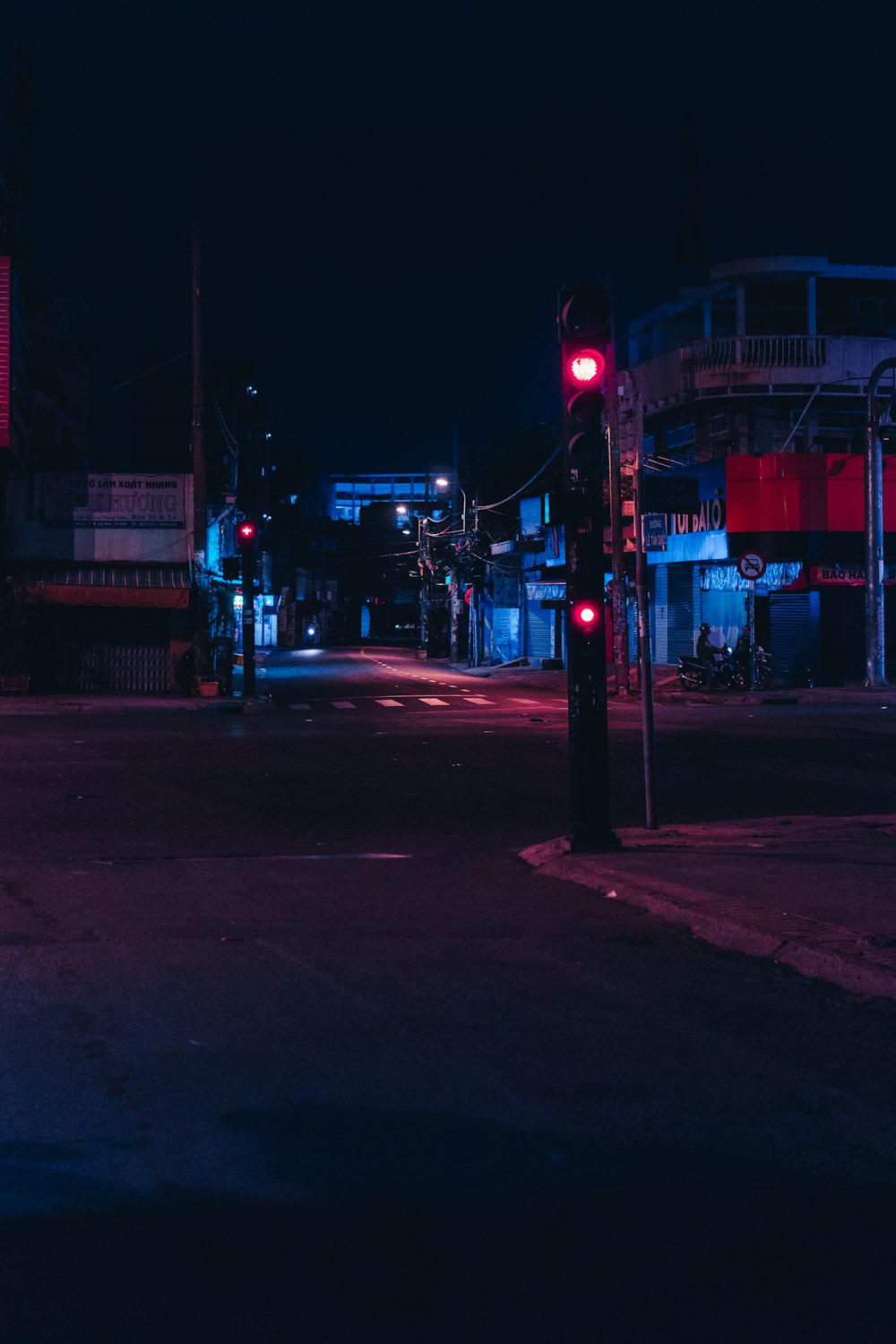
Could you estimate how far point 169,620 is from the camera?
39500 millimetres

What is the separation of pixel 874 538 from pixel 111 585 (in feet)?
66.6

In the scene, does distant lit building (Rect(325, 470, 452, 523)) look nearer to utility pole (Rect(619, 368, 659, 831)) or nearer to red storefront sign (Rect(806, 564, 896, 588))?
red storefront sign (Rect(806, 564, 896, 588))

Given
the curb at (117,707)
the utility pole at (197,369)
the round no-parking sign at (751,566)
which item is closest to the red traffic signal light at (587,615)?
the curb at (117,707)

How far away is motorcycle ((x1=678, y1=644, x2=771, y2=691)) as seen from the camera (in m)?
38.1

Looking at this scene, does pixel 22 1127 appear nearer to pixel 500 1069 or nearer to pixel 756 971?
pixel 500 1069

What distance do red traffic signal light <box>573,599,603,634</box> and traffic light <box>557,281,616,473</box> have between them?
1.07 meters

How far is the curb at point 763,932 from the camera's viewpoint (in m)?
7.13

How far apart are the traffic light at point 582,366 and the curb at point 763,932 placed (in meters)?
3.26

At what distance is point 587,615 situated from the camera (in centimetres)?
1095

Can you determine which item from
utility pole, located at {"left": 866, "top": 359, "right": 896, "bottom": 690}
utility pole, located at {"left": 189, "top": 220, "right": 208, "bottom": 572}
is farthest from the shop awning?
utility pole, located at {"left": 866, "top": 359, "right": 896, "bottom": 690}

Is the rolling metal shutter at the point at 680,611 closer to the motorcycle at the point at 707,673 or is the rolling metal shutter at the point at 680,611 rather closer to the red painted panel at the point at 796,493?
the red painted panel at the point at 796,493

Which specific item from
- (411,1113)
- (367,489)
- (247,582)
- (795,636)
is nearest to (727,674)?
(795,636)

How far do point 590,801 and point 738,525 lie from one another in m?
29.4

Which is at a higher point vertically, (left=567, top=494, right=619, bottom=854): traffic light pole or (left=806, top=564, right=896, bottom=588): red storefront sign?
(left=806, top=564, right=896, bottom=588): red storefront sign
